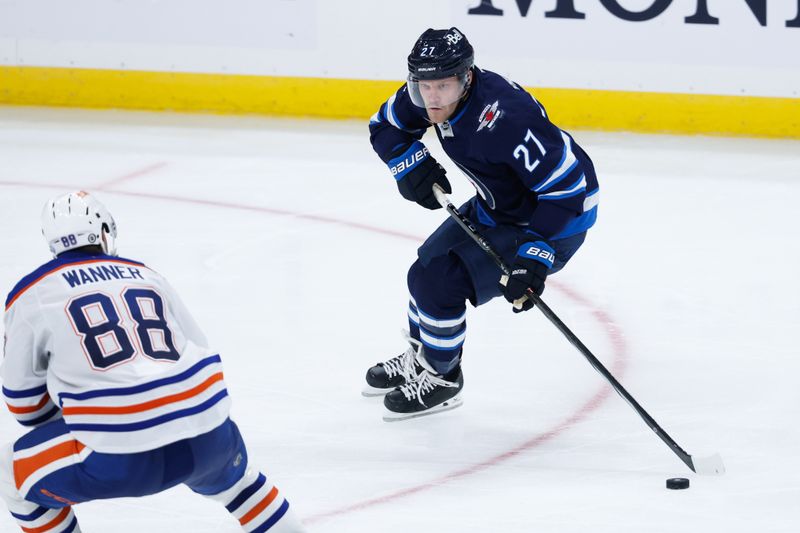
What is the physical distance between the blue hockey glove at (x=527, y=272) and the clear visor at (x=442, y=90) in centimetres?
40

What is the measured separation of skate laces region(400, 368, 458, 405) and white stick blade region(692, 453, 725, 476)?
2.41ft

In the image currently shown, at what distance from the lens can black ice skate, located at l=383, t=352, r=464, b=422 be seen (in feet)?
12.0

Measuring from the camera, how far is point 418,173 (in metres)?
3.64

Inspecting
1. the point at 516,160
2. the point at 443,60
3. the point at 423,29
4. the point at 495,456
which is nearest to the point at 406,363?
the point at 495,456

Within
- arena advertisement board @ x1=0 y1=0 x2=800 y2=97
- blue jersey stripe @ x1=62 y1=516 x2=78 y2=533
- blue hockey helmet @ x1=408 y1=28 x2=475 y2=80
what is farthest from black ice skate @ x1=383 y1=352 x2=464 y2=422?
arena advertisement board @ x1=0 y1=0 x2=800 y2=97

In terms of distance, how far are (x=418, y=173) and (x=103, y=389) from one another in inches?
57.3

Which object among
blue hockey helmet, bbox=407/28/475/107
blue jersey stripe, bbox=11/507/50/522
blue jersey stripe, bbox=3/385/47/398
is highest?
blue hockey helmet, bbox=407/28/475/107

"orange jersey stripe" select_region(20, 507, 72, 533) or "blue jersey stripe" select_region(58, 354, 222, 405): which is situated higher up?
"blue jersey stripe" select_region(58, 354, 222, 405)

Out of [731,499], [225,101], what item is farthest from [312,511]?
[225,101]

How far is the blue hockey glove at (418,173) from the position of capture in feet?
12.0

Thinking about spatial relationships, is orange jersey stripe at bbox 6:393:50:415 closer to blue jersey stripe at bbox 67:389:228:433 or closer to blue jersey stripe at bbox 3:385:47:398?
blue jersey stripe at bbox 3:385:47:398

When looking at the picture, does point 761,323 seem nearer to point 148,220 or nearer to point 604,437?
point 604,437

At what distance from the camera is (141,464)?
7.84 feet

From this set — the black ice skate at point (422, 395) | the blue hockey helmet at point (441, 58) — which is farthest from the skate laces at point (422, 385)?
the blue hockey helmet at point (441, 58)
